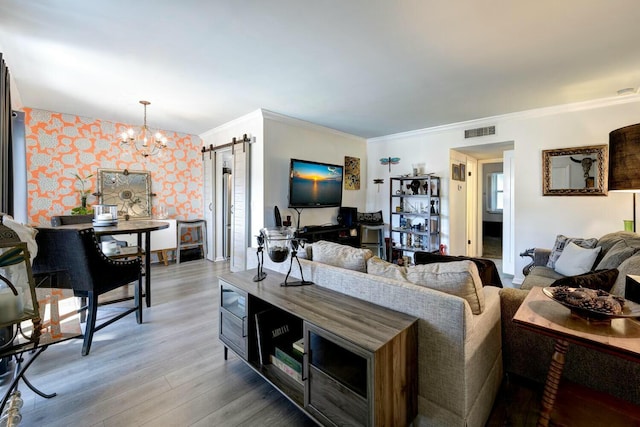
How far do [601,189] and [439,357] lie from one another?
12.5ft

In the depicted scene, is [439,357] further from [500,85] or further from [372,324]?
[500,85]

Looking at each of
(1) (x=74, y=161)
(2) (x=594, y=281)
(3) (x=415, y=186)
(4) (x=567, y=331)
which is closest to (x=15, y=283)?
(4) (x=567, y=331)

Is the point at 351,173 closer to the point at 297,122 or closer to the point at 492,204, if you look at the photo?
the point at 297,122

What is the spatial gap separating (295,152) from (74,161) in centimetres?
344

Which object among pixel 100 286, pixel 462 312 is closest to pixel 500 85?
pixel 462 312

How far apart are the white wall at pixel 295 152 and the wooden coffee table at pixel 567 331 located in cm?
346

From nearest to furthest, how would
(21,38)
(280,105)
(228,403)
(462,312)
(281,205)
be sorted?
1. (462,312)
2. (228,403)
3. (21,38)
4. (280,105)
5. (281,205)

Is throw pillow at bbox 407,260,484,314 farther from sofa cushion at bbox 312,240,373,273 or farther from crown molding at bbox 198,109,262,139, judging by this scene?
crown molding at bbox 198,109,262,139

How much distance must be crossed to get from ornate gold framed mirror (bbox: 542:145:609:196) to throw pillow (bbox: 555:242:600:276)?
118cm

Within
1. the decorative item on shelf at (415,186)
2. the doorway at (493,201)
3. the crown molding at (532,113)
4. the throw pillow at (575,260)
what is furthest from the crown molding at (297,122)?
the doorway at (493,201)

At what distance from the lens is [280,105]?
3762mm

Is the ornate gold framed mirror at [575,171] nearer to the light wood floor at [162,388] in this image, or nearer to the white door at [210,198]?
the light wood floor at [162,388]

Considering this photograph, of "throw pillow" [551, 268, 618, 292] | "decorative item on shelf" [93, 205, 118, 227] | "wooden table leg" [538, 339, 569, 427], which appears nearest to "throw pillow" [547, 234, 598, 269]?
"throw pillow" [551, 268, 618, 292]

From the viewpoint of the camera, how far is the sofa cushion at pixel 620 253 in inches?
81.9
